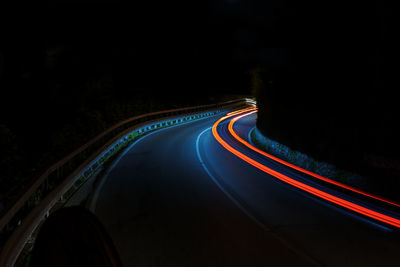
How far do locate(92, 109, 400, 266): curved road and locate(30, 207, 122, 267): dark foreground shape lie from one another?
3218 mm

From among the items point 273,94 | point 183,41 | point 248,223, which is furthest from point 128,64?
point 248,223

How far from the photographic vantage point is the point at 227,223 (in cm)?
759

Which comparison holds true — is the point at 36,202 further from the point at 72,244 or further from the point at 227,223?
the point at 72,244

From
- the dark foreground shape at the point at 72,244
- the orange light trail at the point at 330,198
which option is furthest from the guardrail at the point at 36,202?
the orange light trail at the point at 330,198

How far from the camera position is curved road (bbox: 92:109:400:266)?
19.3 feet

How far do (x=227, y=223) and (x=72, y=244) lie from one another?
18.1 ft

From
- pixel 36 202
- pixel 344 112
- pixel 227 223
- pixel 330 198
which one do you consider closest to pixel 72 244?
pixel 227 223

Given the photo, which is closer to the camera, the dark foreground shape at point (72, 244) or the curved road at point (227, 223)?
the dark foreground shape at point (72, 244)

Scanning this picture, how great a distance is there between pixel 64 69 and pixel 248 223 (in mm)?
46462

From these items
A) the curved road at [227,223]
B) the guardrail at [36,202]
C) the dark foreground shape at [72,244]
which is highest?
the dark foreground shape at [72,244]

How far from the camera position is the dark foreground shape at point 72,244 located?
241 centimetres

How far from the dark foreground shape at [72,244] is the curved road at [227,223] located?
3218 millimetres

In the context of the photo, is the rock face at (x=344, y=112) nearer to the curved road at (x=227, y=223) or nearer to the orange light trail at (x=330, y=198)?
the orange light trail at (x=330, y=198)

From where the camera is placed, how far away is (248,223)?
7.62 m
